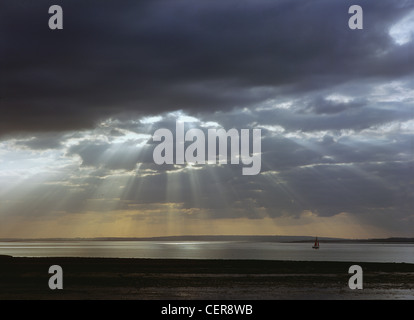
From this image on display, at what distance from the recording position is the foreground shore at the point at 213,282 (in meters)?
40.3

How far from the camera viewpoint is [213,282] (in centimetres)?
4953

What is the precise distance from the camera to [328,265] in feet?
224

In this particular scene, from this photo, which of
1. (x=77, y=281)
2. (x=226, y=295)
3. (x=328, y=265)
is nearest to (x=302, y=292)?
(x=226, y=295)

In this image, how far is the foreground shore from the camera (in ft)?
132

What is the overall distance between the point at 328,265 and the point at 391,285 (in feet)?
65.8
